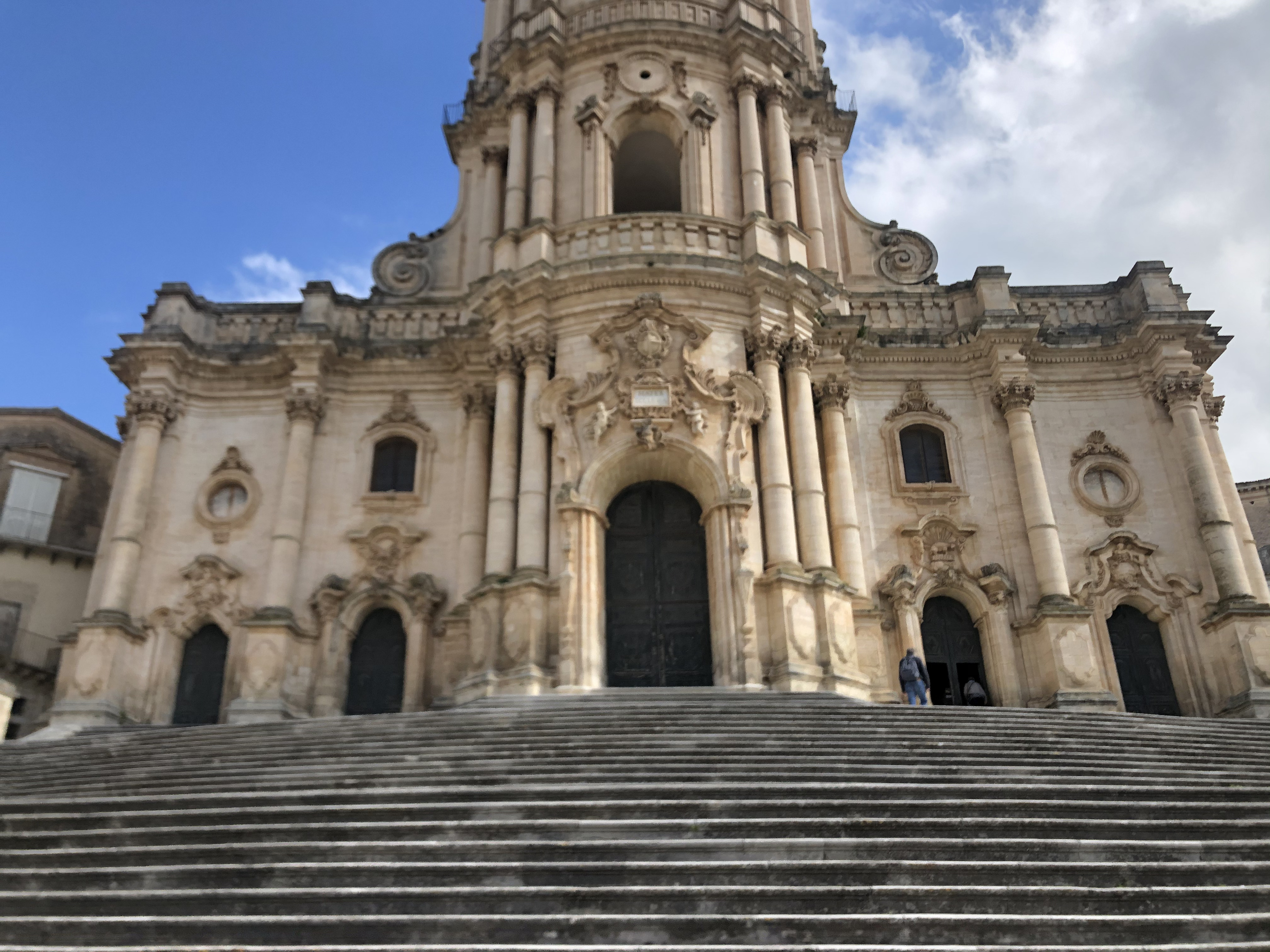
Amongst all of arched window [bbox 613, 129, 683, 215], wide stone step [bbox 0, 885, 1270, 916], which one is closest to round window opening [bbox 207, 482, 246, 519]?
arched window [bbox 613, 129, 683, 215]

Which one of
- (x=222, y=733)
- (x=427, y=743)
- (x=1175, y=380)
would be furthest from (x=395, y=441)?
(x=1175, y=380)

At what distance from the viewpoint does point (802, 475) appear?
19609 mm

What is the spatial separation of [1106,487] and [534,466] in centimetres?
1247

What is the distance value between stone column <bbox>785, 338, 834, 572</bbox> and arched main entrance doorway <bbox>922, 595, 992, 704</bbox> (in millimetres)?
2649

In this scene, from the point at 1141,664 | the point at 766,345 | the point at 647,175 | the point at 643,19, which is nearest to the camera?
the point at 766,345

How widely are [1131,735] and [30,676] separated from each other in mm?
23042

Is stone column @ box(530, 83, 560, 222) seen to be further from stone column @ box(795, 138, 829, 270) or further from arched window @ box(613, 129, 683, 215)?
stone column @ box(795, 138, 829, 270)

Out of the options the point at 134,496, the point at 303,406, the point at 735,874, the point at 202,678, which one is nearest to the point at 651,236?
the point at 303,406

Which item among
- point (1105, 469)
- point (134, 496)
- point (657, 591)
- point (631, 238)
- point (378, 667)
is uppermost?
point (631, 238)

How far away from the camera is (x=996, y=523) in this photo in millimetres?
21641

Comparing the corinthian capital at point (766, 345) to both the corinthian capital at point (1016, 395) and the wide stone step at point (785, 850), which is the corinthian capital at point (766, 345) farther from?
the wide stone step at point (785, 850)

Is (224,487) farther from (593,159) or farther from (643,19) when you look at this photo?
(643,19)

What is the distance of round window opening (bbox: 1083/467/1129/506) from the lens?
72.0 feet

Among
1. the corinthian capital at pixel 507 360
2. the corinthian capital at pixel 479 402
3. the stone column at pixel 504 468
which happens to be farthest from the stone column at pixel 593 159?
the corinthian capital at pixel 479 402
